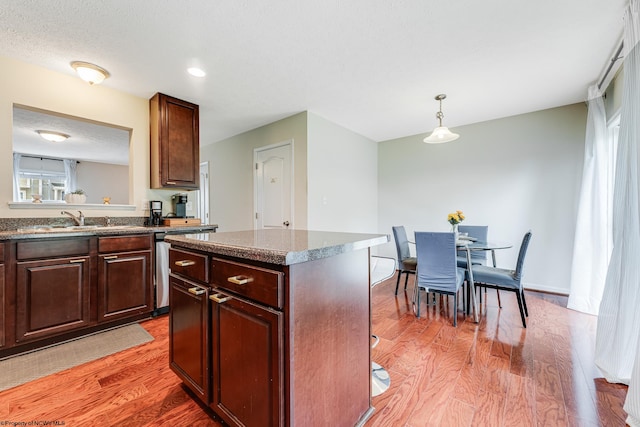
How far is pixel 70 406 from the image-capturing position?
1.41m

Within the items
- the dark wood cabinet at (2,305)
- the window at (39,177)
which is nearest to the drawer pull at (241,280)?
the dark wood cabinet at (2,305)

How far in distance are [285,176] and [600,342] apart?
11.2ft

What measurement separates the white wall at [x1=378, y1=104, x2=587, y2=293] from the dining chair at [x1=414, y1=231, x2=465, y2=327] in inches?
67.4

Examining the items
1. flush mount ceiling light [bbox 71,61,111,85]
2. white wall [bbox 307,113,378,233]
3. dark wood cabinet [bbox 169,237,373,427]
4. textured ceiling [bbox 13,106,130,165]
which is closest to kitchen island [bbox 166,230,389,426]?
dark wood cabinet [bbox 169,237,373,427]

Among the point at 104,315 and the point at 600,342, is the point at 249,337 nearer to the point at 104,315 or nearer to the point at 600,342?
the point at 104,315

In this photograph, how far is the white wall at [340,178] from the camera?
354cm

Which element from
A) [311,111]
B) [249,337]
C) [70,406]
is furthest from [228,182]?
[249,337]

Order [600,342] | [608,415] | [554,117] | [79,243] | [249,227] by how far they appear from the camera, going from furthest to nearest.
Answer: [249,227]
[554,117]
[79,243]
[600,342]
[608,415]

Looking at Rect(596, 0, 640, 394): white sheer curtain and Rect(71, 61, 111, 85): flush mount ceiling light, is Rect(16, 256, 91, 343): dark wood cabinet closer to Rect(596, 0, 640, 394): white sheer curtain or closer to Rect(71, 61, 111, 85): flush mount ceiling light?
Rect(71, 61, 111, 85): flush mount ceiling light

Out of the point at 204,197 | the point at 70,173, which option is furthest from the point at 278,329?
the point at 70,173

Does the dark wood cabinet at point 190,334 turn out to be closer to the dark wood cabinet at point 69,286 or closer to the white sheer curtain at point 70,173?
the dark wood cabinet at point 69,286

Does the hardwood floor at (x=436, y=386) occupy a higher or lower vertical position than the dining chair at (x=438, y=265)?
lower

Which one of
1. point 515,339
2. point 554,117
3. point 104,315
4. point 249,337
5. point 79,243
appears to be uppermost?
point 554,117

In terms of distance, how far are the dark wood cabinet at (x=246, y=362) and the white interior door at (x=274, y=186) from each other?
2544 millimetres
